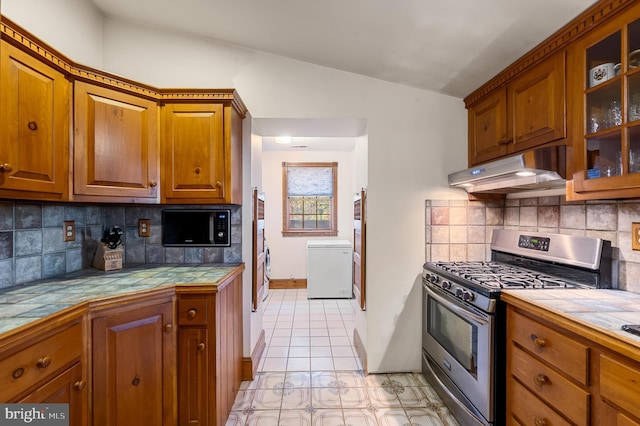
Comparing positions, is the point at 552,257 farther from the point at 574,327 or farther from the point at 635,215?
the point at 574,327

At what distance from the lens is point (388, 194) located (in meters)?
2.33

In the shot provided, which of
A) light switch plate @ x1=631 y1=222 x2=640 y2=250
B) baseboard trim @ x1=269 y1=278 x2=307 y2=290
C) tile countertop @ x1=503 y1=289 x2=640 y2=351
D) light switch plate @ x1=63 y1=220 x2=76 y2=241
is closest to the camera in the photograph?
tile countertop @ x1=503 y1=289 x2=640 y2=351

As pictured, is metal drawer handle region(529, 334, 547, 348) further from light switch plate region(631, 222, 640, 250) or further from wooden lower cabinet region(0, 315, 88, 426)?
wooden lower cabinet region(0, 315, 88, 426)

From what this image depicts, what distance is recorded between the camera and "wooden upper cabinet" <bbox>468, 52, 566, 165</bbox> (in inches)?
59.4

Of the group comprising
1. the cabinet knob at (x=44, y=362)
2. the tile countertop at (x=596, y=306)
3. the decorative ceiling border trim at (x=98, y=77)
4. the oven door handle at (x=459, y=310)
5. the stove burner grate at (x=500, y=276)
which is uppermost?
the decorative ceiling border trim at (x=98, y=77)

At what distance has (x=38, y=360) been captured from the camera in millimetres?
1028

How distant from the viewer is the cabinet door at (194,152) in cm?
190

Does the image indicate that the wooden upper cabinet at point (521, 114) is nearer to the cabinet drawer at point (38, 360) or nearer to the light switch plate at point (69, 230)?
the cabinet drawer at point (38, 360)

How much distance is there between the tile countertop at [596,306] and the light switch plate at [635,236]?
0.23m

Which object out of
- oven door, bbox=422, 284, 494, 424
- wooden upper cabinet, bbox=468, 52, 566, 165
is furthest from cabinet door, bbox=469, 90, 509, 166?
oven door, bbox=422, 284, 494, 424

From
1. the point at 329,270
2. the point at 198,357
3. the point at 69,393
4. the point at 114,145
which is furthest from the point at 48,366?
the point at 329,270

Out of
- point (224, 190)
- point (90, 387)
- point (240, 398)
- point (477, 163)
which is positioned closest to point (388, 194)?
point (477, 163)

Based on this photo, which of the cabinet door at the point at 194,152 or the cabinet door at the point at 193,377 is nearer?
the cabinet door at the point at 193,377

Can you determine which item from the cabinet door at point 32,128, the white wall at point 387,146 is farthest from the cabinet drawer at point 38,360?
the white wall at point 387,146
